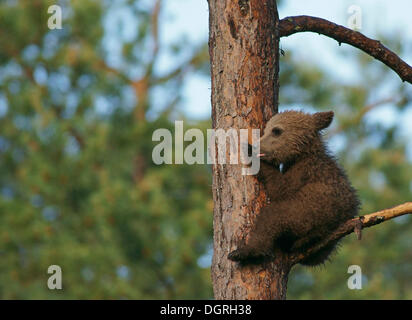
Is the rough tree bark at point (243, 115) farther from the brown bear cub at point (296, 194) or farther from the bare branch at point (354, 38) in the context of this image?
the bare branch at point (354, 38)

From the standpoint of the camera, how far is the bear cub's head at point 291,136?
179 inches

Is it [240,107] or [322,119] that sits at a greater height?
[322,119]

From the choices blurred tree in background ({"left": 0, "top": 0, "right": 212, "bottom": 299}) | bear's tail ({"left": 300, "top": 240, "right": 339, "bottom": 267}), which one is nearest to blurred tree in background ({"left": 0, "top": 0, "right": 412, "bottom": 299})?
blurred tree in background ({"left": 0, "top": 0, "right": 212, "bottom": 299})

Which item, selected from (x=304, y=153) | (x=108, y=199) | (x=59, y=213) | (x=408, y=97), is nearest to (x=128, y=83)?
(x=59, y=213)

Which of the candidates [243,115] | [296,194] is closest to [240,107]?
[243,115]

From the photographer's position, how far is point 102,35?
15562 millimetres

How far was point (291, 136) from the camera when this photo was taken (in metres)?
4.76

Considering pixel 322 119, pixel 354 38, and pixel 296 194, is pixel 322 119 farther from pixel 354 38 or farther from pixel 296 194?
pixel 296 194

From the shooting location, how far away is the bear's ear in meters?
5.02

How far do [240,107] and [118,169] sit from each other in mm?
10519

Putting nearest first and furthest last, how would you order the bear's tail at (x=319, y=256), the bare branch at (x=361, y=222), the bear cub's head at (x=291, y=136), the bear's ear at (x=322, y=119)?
the bare branch at (x=361, y=222) → the bear cub's head at (x=291, y=136) → the bear's tail at (x=319, y=256) → the bear's ear at (x=322, y=119)

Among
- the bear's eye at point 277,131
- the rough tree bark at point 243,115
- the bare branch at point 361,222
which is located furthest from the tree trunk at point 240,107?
the bare branch at point 361,222

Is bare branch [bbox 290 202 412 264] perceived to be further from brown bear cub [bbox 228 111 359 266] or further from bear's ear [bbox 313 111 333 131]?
bear's ear [bbox 313 111 333 131]
